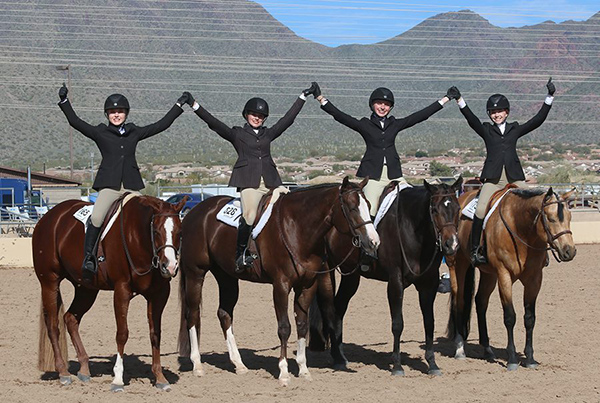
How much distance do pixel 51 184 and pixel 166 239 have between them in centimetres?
4232

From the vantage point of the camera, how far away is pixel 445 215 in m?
8.78

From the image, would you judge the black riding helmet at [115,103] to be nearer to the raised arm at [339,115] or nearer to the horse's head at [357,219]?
the raised arm at [339,115]

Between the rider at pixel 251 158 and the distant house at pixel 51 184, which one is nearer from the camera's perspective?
the rider at pixel 251 158

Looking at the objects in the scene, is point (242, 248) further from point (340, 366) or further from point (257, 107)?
point (340, 366)

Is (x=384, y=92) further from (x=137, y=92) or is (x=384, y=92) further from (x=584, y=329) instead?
(x=137, y=92)

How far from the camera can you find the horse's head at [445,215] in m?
8.62

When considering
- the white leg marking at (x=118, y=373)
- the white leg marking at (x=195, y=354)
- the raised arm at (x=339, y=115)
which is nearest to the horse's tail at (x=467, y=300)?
the raised arm at (x=339, y=115)

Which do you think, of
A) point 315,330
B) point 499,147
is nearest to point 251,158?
point 315,330

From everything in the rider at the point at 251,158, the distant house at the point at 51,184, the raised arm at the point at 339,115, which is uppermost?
the raised arm at the point at 339,115

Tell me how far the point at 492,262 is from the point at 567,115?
295ft

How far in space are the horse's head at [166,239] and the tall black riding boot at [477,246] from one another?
3603mm

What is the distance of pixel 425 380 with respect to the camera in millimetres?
9000

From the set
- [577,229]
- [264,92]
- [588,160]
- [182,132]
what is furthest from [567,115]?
[577,229]

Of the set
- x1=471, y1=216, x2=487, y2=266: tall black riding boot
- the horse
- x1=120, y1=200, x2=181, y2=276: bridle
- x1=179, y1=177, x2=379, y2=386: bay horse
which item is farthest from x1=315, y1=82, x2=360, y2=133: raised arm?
x1=120, y1=200, x2=181, y2=276: bridle
